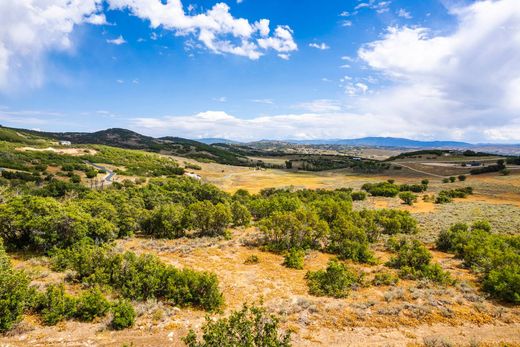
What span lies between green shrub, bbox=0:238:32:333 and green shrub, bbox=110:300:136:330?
3.41 meters

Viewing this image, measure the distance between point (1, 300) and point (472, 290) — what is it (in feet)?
73.5

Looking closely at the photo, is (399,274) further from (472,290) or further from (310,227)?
(310,227)

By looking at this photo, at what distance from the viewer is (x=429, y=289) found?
16.3 metres

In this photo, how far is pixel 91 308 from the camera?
40.5 feet

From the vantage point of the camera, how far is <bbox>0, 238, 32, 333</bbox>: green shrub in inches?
428

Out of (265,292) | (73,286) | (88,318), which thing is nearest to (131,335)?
(88,318)

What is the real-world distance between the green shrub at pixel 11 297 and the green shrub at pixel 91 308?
195 cm

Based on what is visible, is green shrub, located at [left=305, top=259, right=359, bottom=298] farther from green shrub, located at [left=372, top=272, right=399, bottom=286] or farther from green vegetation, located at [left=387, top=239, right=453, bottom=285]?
green vegetation, located at [left=387, top=239, right=453, bottom=285]

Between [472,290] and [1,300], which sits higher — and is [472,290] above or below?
below

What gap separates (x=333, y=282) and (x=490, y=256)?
12.1m

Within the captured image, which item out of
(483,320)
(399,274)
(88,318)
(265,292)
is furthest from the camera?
(399,274)

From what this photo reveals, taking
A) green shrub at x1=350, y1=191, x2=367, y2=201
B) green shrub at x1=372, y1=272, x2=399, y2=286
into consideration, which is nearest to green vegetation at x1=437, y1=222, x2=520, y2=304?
green shrub at x1=372, y1=272, x2=399, y2=286

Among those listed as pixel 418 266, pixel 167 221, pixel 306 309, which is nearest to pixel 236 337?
pixel 306 309

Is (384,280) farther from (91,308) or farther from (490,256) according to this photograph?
(91,308)
